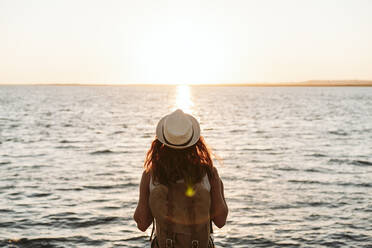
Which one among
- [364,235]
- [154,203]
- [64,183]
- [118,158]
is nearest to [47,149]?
[118,158]

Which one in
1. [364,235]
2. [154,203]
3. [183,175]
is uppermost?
[183,175]

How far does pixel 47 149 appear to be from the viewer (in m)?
23.7

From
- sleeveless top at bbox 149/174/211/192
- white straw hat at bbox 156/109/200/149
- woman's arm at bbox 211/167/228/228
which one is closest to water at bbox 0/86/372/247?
woman's arm at bbox 211/167/228/228

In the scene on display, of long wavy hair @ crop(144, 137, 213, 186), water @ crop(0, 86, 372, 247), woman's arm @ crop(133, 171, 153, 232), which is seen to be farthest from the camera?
water @ crop(0, 86, 372, 247)

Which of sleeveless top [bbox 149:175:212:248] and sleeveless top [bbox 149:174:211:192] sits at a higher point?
sleeveless top [bbox 149:174:211:192]

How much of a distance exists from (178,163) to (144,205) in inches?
18.5

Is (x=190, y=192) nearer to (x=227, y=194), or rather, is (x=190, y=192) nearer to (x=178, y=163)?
(x=178, y=163)

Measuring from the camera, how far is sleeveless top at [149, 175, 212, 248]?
10.9ft

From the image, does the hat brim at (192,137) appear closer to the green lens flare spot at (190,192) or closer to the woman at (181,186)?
the woman at (181,186)

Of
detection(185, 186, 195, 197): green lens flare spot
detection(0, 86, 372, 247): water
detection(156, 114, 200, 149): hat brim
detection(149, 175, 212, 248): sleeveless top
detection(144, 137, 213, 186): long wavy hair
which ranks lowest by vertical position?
detection(0, 86, 372, 247): water

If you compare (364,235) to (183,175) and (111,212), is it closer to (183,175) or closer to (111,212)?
(111,212)

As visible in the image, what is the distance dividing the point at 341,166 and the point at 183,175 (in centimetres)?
1669

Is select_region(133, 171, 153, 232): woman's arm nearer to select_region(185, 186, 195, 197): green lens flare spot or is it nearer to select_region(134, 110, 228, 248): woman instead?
select_region(134, 110, 228, 248): woman

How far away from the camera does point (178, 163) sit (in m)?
3.35
